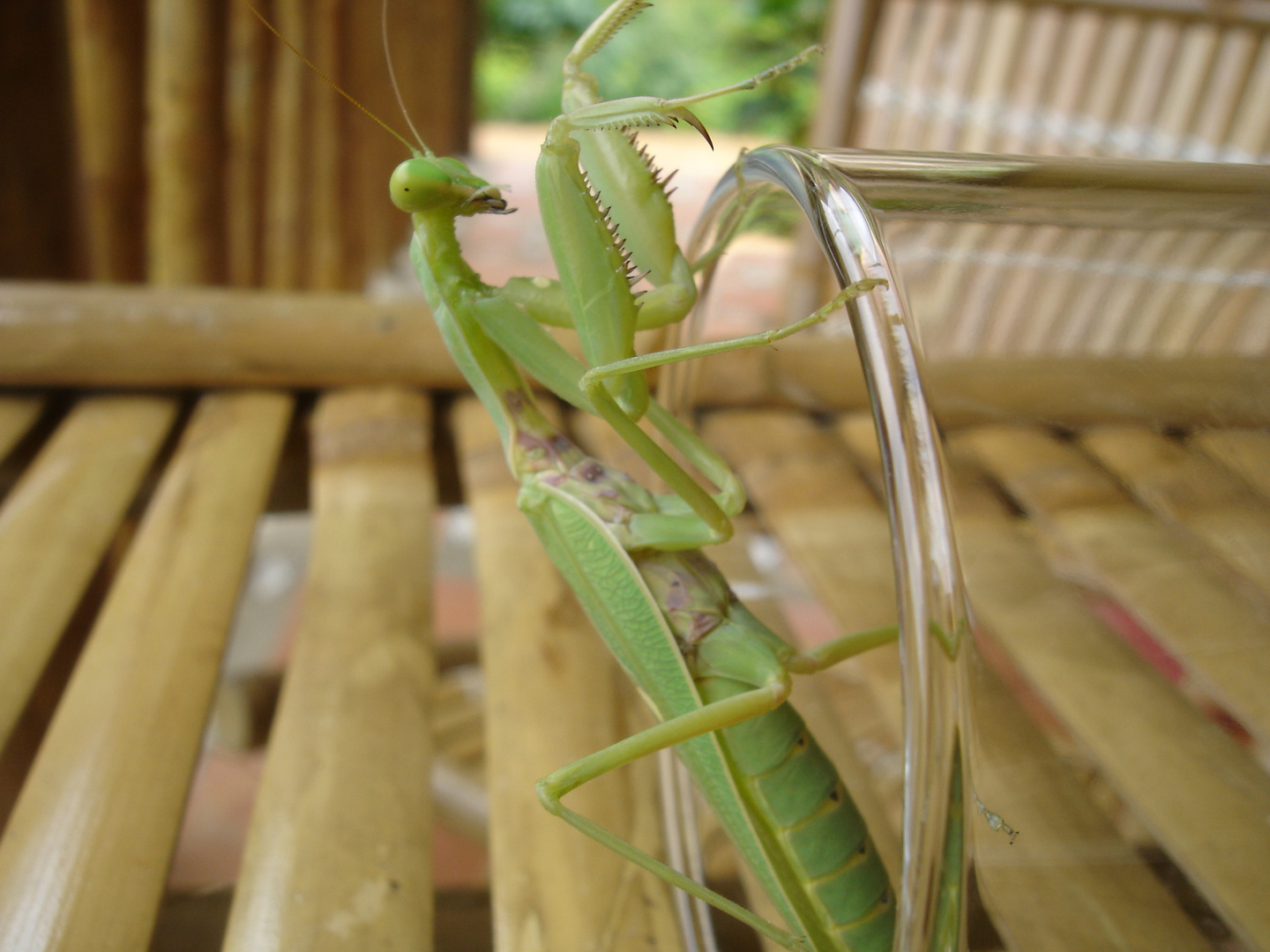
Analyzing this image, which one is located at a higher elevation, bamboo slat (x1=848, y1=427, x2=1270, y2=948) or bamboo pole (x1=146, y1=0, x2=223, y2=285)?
bamboo pole (x1=146, y1=0, x2=223, y2=285)

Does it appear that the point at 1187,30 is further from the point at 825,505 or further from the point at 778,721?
the point at 778,721

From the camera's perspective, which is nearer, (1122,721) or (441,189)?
(441,189)

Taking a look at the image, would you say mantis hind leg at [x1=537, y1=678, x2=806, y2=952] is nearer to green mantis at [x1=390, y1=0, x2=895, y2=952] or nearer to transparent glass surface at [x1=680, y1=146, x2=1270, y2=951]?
green mantis at [x1=390, y1=0, x2=895, y2=952]

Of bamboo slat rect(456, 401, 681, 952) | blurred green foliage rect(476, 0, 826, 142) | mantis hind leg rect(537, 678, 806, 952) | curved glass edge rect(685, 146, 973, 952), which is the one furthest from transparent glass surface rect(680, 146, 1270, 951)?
blurred green foliage rect(476, 0, 826, 142)

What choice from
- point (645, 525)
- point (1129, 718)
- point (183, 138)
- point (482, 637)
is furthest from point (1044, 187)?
point (183, 138)

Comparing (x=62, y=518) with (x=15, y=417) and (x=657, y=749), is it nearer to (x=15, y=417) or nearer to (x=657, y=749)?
(x=15, y=417)

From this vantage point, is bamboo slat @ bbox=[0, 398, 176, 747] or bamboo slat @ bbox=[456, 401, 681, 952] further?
bamboo slat @ bbox=[0, 398, 176, 747]

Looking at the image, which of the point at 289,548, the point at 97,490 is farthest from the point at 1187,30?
the point at 289,548
